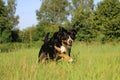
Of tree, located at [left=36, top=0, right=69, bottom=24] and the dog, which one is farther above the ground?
tree, located at [left=36, top=0, right=69, bottom=24]

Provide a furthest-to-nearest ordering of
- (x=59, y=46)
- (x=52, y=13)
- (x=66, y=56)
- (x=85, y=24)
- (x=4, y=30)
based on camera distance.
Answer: (x=52, y=13) < (x=4, y=30) < (x=85, y=24) < (x=59, y=46) < (x=66, y=56)

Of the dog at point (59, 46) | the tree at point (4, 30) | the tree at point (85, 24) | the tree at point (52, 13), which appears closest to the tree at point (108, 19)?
the tree at point (85, 24)

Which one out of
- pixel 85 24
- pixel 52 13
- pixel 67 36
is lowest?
pixel 67 36

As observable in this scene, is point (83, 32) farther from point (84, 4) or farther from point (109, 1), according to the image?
point (84, 4)

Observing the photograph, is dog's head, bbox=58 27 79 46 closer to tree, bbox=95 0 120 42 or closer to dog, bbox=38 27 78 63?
dog, bbox=38 27 78 63

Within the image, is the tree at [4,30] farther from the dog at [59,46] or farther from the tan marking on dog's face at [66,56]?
the tan marking on dog's face at [66,56]

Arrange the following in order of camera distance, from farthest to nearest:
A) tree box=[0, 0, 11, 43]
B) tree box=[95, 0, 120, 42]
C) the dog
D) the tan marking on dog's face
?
tree box=[0, 0, 11, 43] → tree box=[95, 0, 120, 42] → the dog → the tan marking on dog's face

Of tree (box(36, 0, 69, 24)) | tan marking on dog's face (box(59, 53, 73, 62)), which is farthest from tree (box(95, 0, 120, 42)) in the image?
tan marking on dog's face (box(59, 53, 73, 62))

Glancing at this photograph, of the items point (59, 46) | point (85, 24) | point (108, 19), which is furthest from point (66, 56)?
point (85, 24)

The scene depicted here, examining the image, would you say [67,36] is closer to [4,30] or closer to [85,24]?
[85,24]

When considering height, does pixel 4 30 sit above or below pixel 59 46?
above

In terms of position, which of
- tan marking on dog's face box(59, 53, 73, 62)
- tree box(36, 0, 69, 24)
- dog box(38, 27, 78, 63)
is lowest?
tan marking on dog's face box(59, 53, 73, 62)

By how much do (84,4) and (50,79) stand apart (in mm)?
58982

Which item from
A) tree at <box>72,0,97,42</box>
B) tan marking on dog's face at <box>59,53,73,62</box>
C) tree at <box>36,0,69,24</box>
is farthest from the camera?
tree at <box>36,0,69,24</box>
